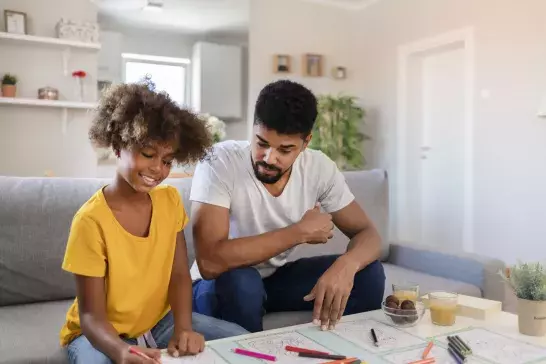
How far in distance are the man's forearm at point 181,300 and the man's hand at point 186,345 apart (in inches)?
3.2

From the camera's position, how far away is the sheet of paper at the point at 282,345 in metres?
0.95

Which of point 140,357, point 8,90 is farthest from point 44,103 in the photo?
point 140,357

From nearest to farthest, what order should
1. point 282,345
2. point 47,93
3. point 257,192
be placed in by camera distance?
point 282,345, point 257,192, point 47,93

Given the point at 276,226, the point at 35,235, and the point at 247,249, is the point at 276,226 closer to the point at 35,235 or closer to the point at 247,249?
the point at 247,249

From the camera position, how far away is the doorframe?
153 inches

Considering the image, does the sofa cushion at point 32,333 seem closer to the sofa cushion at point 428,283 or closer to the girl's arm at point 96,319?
the girl's arm at point 96,319

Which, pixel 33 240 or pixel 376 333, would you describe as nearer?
pixel 376 333

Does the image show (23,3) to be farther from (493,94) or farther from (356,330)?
(356,330)

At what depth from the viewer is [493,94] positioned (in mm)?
3695

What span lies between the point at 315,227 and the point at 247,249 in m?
0.19

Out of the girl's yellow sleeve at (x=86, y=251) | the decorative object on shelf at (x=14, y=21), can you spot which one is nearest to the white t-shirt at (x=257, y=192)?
the girl's yellow sleeve at (x=86, y=251)

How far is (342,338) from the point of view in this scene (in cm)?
109

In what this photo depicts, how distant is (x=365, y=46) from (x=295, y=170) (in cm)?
383

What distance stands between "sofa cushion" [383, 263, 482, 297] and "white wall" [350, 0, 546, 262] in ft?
5.30
